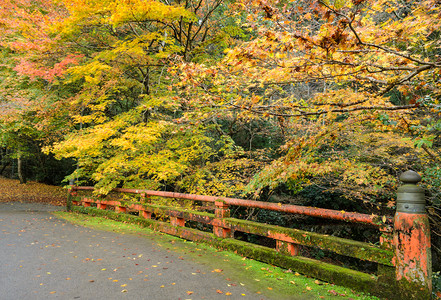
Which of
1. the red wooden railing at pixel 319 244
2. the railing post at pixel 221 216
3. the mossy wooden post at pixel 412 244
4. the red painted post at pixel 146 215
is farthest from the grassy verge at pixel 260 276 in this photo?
the red painted post at pixel 146 215

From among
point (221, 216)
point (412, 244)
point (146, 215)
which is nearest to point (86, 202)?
point (146, 215)

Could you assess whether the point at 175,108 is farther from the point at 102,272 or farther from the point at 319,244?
the point at 319,244

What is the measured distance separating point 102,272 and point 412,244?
3.94 m

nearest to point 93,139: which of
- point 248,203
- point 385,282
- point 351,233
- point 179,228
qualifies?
point 179,228

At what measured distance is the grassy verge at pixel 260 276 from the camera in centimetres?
326

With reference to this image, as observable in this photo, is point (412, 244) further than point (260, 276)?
No

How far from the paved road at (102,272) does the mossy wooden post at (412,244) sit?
1.63 meters

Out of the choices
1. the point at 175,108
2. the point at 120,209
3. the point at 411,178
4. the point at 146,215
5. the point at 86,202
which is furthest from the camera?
the point at 86,202

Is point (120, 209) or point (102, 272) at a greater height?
point (120, 209)

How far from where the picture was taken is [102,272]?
12.9 feet

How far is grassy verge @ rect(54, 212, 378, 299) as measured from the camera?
10.7 ft

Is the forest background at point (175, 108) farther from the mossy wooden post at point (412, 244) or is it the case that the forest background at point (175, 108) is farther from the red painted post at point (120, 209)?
the mossy wooden post at point (412, 244)

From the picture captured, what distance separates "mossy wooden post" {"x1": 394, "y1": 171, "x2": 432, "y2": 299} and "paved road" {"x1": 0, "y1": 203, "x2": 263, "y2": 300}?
1626 millimetres

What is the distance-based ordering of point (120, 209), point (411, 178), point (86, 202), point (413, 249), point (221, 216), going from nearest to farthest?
1. point (413, 249)
2. point (411, 178)
3. point (221, 216)
4. point (120, 209)
5. point (86, 202)
